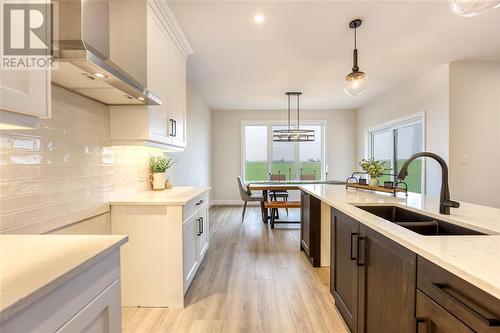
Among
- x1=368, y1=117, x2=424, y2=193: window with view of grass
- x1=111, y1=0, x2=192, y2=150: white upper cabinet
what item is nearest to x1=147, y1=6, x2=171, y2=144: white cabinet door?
x1=111, y1=0, x2=192, y2=150: white upper cabinet

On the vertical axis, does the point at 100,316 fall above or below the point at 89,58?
below

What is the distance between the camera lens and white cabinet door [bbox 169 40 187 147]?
8.24 ft

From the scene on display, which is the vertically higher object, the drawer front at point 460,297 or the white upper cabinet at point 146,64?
the white upper cabinet at point 146,64

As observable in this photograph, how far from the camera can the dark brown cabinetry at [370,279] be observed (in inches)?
40.5

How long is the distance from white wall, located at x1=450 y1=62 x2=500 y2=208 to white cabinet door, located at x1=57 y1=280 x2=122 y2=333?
14.1ft

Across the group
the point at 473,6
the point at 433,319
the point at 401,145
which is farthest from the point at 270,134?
the point at 433,319

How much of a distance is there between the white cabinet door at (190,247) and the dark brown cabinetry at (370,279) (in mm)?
1206

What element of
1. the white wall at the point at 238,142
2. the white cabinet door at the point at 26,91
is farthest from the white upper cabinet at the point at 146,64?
the white wall at the point at 238,142

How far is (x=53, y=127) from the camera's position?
57.7 inches

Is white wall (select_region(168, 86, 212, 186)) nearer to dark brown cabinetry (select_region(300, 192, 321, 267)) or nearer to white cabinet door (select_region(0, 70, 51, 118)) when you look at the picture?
dark brown cabinetry (select_region(300, 192, 321, 267))

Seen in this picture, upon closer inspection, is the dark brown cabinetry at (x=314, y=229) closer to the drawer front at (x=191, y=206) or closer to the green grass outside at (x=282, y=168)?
the drawer front at (x=191, y=206)

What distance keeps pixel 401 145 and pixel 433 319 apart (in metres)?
4.81

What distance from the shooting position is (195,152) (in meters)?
4.89

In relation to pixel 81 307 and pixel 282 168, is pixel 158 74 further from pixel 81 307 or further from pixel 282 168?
pixel 282 168
